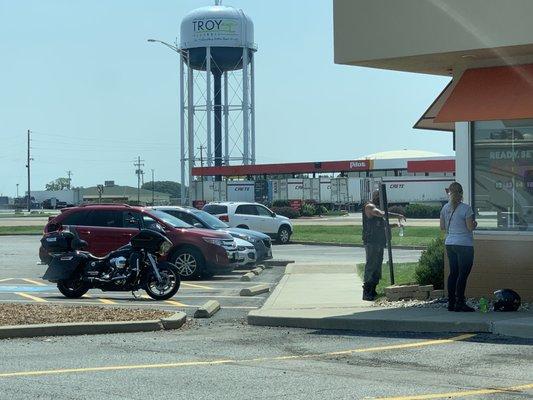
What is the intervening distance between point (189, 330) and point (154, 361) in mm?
2825

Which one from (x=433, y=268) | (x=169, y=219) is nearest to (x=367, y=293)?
(x=433, y=268)

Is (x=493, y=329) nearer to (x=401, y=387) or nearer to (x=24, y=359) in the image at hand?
(x=401, y=387)

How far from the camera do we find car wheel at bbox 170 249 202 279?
70.4ft

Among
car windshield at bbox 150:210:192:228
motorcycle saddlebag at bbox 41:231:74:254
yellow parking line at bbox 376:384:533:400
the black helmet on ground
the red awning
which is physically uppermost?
the red awning

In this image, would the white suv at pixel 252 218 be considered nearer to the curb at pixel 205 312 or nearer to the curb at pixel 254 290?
the curb at pixel 254 290

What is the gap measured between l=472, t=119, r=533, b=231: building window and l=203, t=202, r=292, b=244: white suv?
2181 cm

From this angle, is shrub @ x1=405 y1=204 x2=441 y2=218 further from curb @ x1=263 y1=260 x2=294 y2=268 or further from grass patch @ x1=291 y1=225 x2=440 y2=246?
curb @ x1=263 y1=260 x2=294 y2=268

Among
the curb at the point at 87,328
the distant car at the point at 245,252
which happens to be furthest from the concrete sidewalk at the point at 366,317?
the distant car at the point at 245,252

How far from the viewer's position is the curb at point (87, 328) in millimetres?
12531

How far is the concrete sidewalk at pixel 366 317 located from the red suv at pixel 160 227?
4451mm

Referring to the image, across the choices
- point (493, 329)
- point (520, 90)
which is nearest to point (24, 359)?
point (493, 329)

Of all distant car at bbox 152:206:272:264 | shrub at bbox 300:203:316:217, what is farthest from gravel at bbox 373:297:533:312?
shrub at bbox 300:203:316:217

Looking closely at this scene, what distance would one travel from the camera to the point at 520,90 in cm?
1398

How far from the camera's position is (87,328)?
1287cm
